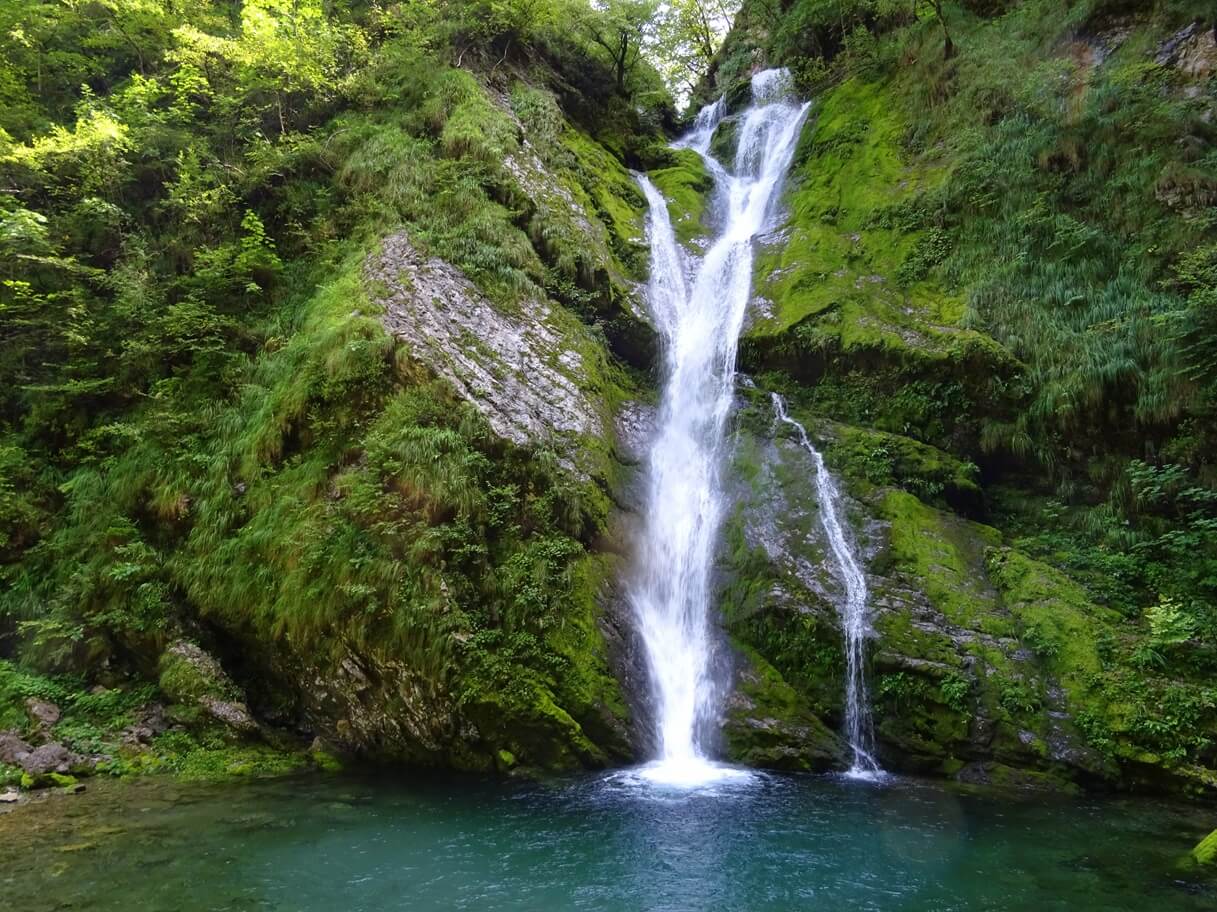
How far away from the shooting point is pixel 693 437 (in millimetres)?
12656

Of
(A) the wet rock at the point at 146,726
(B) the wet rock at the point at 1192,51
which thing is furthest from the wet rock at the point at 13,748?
(B) the wet rock at the point at 1192,51

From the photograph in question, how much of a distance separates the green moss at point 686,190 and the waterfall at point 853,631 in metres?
8.76

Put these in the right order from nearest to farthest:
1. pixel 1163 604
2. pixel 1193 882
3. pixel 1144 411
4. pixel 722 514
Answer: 1. pixel 1193 882
2. pixel 1163 604
3. pixel 1144 411
4. pixel 722 514

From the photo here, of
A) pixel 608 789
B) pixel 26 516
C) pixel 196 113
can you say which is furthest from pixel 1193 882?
pixel 196 113

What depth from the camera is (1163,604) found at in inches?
333

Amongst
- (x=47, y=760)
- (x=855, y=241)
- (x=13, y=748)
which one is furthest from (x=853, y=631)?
(x=13, y=748)

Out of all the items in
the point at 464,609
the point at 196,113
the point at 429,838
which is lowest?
the point at 429,838

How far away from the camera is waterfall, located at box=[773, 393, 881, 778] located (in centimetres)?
864

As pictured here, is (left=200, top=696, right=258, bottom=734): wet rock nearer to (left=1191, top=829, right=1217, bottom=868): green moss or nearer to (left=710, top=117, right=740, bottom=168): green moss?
(left=1191, top=829, right=1217, bottom=868): green moss

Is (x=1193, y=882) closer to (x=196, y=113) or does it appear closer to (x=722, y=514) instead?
(x=722, y=514)

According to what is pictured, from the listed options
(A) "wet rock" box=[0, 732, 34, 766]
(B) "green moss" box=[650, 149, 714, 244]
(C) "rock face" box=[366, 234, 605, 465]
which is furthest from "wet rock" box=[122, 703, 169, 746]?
(B) "green moss" box=[650, 149, 714, 244]

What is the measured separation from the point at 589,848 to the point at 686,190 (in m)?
16.7

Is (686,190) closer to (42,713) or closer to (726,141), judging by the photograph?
(726,141)

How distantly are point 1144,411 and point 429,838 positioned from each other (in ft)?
37.7
